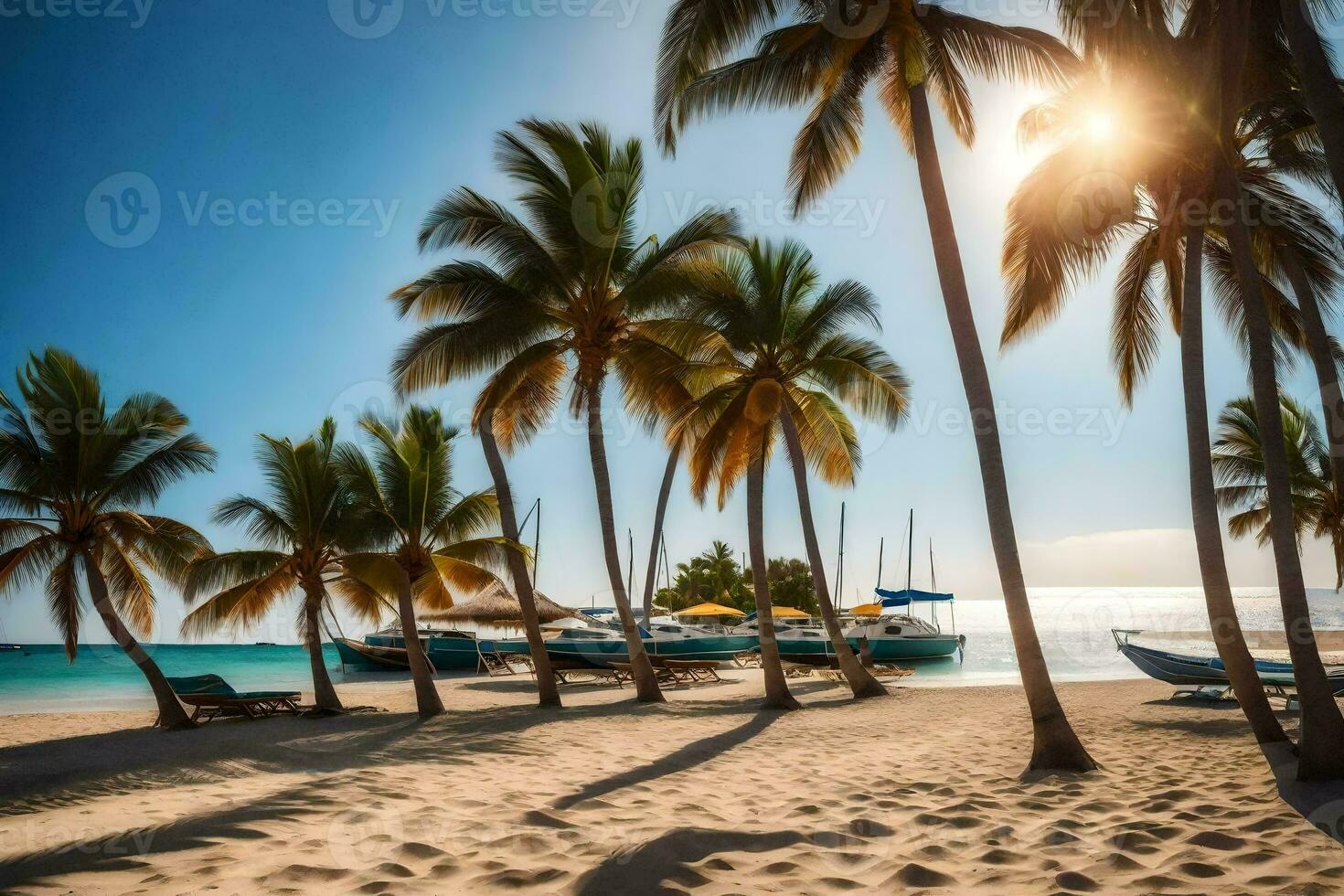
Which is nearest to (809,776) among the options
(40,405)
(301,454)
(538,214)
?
(538,214)

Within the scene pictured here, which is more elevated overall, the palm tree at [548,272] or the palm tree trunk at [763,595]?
the palm tree at [548,272]

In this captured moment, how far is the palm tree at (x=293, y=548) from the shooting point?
53.0 ft

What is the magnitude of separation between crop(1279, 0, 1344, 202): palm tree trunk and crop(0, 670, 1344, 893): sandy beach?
4.49 meters

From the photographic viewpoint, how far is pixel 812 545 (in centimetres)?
1705

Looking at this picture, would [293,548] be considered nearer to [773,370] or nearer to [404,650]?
[773,370]

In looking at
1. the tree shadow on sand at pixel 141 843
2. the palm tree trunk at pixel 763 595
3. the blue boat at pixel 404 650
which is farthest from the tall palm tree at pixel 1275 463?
the blue boat at pixel 404 650

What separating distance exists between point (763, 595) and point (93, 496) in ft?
43.1

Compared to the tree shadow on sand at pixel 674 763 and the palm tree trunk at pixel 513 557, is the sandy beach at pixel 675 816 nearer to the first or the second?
the tree shadow on sand at pixel 674 763

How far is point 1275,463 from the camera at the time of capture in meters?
7.08

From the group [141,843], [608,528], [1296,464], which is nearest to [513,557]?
[608,528]

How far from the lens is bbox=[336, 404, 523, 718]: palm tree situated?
16.5 m

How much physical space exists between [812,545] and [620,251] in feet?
Answer: 25.2

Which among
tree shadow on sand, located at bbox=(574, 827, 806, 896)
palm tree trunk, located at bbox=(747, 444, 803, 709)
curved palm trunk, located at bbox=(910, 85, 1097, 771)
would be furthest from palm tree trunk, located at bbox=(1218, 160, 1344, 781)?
palm tree trunk, located at bbox=(747, 444, 803, 709)

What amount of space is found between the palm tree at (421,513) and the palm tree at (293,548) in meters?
0.64
